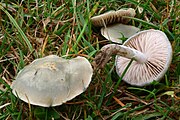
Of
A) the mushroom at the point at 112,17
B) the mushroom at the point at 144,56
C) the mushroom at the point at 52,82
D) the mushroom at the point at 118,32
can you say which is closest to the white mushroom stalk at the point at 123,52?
the mushroom at the point at 144,56

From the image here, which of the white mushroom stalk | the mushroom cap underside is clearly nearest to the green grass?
the mushroom cap underside

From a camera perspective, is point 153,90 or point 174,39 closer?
point 153,90

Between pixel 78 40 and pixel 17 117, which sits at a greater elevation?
pixel 78 40

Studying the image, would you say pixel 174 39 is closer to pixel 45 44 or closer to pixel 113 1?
pixel 113 1

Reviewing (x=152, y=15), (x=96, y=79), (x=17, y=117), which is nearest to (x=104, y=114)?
(x=96, y=79)

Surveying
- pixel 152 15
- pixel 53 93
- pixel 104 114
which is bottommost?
pixel 104 114

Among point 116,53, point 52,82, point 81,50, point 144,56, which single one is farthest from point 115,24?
point 52,82

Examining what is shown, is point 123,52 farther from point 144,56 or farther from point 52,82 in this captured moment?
point 52,82
